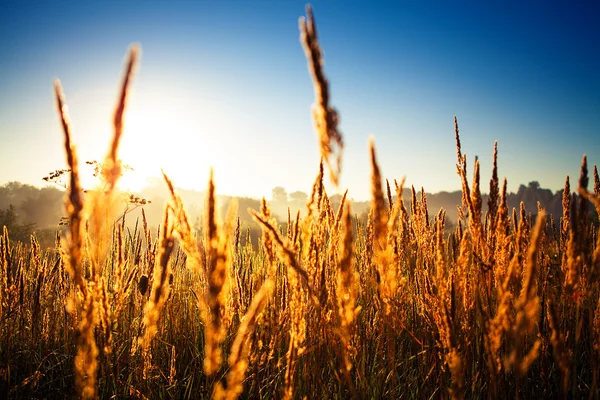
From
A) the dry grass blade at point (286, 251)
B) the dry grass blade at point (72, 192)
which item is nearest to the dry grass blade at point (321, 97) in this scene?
the dry grass blade at point (286, 251)

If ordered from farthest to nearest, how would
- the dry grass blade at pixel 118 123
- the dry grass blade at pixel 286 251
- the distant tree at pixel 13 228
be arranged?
1. the distant tree at pixel 13 228
2. the dry grass blade at pixel 286 251
3. the dry grass blade at pixel 118 123

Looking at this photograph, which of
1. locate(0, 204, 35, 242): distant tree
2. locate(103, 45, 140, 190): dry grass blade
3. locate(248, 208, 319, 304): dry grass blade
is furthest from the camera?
locate(0, 204, 35, 242): distant tree

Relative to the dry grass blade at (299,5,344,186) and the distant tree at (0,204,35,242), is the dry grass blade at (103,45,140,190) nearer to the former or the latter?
the dry grass blade at (299,5,344,186)

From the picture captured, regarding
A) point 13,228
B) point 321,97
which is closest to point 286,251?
point 321,97

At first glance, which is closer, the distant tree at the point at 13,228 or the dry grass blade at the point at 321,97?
the dry grass blade at the point at 321,97

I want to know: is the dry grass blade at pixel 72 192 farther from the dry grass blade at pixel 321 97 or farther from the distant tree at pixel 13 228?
the distant tree at pixel 13 228

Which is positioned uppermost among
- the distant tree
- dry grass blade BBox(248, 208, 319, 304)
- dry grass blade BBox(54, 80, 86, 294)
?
dry grass blade BBox(54, 80, 86, 294)

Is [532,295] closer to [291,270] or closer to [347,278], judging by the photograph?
[347,278]

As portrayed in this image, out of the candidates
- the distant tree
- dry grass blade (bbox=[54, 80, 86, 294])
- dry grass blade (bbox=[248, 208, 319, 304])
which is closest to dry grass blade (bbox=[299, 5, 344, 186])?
dry grass blade (bbox=[248, 208, 319, 304])

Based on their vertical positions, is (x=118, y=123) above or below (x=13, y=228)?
above

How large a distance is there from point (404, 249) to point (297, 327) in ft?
6.48

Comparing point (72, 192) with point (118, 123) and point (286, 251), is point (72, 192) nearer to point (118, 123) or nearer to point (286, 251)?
point (118, 123)

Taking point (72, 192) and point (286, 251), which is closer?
point (72, 192)

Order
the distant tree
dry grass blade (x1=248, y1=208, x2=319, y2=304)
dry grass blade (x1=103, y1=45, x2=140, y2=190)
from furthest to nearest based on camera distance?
the distant tree
dry grass blade (x1=248, y1=208, x2=319, y2=304)
dry grass blade (x1=103, y1=45, x2=140, y2=190)
